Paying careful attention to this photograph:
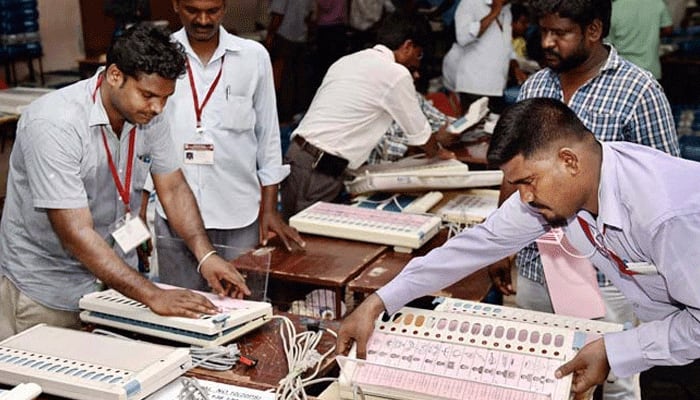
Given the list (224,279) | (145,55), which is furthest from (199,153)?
(145,55)

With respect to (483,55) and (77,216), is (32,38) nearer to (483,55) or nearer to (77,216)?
(483,55)

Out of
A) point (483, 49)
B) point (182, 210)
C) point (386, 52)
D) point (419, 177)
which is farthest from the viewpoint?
point (483, 49)

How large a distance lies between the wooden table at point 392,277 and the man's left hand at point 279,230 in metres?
0.29

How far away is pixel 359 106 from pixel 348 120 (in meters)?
0.07

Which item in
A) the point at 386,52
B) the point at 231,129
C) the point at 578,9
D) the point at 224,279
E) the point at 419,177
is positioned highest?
the point at 578,9

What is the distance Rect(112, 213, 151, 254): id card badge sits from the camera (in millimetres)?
2305

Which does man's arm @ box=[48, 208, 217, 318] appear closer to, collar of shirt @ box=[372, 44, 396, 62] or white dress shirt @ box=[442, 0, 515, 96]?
collar of shirt @ box=[372, 44, 396, 62]

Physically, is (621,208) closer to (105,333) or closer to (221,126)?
(105,333)

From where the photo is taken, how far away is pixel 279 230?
9.22 ft

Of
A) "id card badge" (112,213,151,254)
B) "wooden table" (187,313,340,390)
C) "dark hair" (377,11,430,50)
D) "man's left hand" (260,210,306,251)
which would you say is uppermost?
"dark hair" (377,11,430,50)

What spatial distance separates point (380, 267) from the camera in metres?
2.61

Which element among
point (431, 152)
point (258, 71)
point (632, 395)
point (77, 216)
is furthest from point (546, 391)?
point (431, 152)

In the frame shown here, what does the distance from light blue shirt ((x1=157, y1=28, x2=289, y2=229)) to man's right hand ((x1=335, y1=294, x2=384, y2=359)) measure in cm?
107

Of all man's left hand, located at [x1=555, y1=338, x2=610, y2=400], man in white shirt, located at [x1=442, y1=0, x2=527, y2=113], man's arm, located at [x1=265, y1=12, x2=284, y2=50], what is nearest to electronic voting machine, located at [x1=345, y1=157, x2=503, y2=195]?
man's left hand, located at [x1=555, y1=338, x2=610, y2=400]
